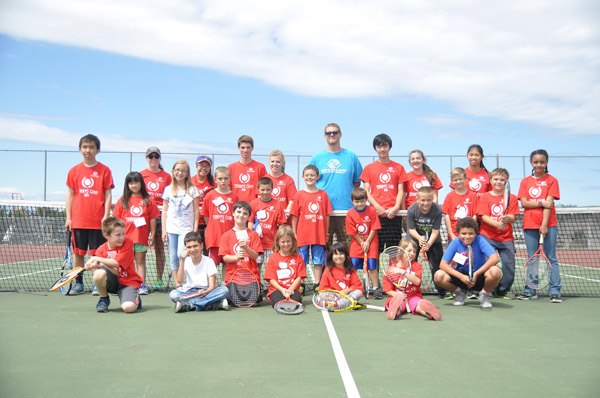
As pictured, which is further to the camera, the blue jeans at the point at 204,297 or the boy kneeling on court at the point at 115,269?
the blue jeans at the point at 204,297

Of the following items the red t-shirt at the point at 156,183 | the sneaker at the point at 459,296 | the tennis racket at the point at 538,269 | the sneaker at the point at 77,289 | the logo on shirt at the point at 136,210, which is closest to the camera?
the sneaker at the point at 459,296

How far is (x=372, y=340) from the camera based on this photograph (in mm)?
4664

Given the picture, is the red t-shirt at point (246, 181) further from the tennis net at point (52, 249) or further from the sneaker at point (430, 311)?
the sneaker at point (430, 311)

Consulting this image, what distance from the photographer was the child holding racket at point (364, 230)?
7.14 metres

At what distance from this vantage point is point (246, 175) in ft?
25.1

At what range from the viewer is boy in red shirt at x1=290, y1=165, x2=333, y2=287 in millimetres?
7160

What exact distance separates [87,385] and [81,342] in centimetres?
124

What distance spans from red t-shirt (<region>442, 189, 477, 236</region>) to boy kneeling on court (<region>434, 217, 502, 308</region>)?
0.62m

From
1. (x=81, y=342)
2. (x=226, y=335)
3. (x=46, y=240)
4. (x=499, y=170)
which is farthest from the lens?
(x=46, y=240)

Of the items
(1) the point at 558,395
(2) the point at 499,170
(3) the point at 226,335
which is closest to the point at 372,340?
(3) the point at 226,335

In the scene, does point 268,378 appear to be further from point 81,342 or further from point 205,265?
point 205,265

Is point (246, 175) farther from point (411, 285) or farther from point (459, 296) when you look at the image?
point (459, 296)

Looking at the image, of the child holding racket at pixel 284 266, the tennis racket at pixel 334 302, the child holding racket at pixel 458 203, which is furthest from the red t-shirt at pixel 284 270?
the child holding racket at pixel 458 203

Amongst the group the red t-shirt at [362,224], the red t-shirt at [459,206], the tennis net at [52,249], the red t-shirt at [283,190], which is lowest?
the tennis net at [52,249]
